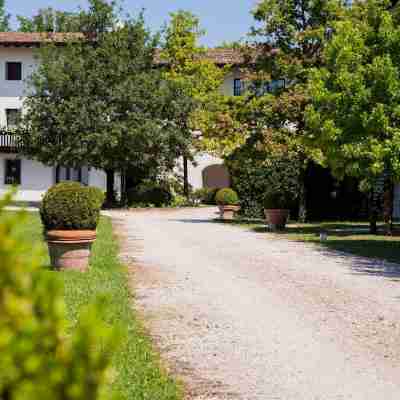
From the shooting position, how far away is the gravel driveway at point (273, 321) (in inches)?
225

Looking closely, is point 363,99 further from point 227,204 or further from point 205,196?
point 205,196

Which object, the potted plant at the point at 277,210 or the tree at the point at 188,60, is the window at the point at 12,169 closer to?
the tree at the point at 188,60

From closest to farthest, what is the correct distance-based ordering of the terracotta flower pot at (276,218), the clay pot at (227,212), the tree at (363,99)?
1. the tree at (363,99)
2. the terracotta flower pot at (276,218)
3. the clay pot at (227,212)

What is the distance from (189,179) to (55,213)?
36086mm

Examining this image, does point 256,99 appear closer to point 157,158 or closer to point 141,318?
point 157,158

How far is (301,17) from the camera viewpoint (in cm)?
2814

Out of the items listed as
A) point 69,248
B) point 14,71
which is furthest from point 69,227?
point 14,71

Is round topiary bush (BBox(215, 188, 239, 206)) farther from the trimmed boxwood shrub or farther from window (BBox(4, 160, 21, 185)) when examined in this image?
window (BBox(4, 160, 21, 185))

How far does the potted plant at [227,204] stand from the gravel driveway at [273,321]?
1323 cm

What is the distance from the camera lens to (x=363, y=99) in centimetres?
1928

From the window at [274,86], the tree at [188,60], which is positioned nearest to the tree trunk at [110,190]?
the tree at [188,60]

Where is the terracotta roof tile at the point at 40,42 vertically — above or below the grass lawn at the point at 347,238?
above

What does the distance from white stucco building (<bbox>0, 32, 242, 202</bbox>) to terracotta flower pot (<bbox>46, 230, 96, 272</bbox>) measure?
34.9 meters

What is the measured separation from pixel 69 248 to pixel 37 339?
429 inches
